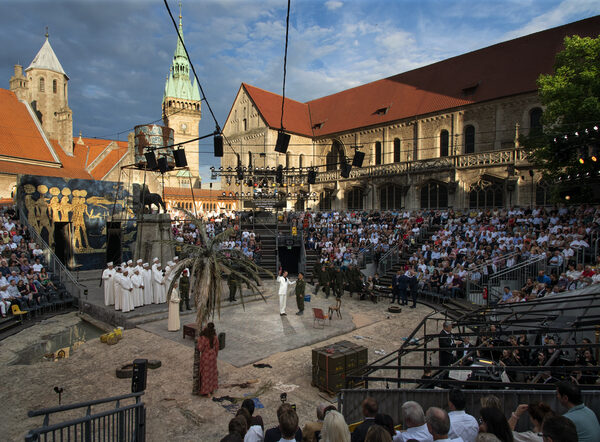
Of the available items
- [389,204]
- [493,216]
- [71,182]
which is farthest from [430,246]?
[71,182]

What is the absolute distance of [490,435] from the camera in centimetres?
352

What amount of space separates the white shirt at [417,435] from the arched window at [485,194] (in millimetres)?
27859

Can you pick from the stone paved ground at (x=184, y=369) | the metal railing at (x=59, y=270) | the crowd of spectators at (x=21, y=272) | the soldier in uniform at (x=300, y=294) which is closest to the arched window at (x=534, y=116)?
the stone paved ground at (x=184, y=369)

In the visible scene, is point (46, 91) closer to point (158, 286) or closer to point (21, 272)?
point (21, 272)

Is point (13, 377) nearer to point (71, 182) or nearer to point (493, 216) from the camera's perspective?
point (71, 182)

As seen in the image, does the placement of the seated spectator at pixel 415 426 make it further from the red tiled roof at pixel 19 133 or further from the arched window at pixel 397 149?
the arched window at pixel 397 149

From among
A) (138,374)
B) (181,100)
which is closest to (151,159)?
(138,374)

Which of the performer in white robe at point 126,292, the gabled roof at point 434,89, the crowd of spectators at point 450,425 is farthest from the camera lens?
the gabled roof at point 434,89

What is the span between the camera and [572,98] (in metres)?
17.6

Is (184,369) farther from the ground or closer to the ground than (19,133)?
closer to the ground

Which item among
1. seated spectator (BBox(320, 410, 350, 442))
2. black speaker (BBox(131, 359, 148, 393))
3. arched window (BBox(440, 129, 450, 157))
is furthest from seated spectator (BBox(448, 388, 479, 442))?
arched window (BBox(440, 129, 450, 157))

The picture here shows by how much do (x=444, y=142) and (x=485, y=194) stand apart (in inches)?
299

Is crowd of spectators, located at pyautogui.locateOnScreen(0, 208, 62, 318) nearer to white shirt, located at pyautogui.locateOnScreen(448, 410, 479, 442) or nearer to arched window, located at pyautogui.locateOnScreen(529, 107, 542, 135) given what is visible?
white shirt, located at pyautogui.locateOnScreen(448, 410, 479, 442)

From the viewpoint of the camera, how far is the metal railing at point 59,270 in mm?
17375
